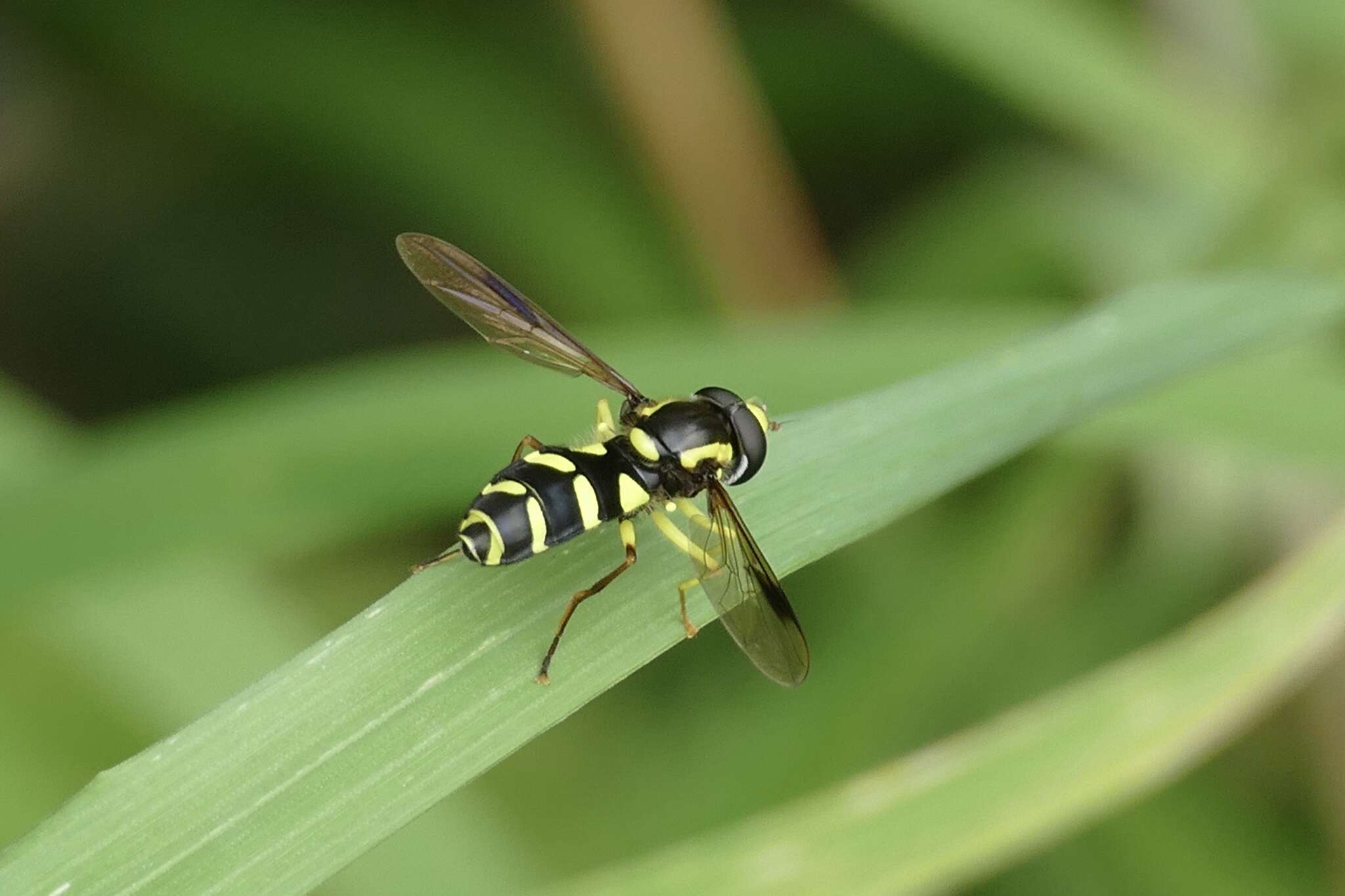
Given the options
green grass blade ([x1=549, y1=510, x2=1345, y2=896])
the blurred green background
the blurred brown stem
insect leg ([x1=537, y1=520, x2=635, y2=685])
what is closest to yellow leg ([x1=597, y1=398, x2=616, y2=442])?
the blurred green background

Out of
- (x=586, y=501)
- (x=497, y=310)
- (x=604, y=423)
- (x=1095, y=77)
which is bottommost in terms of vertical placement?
(x=1095, y=77)

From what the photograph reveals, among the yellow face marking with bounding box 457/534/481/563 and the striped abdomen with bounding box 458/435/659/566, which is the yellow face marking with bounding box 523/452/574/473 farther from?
the yellow face marking with bounding box 457/534/481/563

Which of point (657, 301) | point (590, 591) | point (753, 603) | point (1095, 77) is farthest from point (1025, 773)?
point (657, 301)

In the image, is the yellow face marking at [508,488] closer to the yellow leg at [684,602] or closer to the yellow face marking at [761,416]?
the yellow leg at [684,602]

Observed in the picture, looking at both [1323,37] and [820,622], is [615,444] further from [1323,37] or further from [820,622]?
[1323,37]

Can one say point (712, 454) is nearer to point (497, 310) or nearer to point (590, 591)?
point (590, 591)

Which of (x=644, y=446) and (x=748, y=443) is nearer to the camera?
(x=748, y=443)

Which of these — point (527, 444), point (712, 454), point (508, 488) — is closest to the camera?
point (508, 488)

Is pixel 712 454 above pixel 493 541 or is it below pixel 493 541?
below
